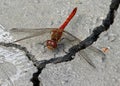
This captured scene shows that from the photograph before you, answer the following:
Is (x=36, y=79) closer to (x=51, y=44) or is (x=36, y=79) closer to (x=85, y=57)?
(x=51, y=44)

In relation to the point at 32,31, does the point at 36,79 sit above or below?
below

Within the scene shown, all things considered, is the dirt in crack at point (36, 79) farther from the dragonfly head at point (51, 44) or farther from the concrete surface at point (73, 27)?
the dragonfly head at point (51, 44)

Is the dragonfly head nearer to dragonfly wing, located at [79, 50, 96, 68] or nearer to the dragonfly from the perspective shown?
the dragonfly

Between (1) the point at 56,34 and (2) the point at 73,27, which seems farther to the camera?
(2) the point at 73,27

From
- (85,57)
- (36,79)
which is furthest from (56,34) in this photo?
(36,79)

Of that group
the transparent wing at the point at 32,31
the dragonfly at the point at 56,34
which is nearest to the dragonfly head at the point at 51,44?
the dragonfly at the point at 56,34

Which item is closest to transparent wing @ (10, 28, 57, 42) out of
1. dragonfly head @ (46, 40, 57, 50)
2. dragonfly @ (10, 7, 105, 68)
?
dragonfly @ (10, 7, 105, 68)

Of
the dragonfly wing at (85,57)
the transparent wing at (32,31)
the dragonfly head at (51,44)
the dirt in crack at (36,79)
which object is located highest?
the dragonfly head at (51,44)

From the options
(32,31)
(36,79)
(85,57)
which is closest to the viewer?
(36,79)

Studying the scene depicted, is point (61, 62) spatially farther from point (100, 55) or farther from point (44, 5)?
point (44, 5)

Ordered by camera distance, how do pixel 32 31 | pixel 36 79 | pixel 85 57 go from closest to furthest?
1. pixel 36 79
2. pixel 85 57
3. pixel 32 31
